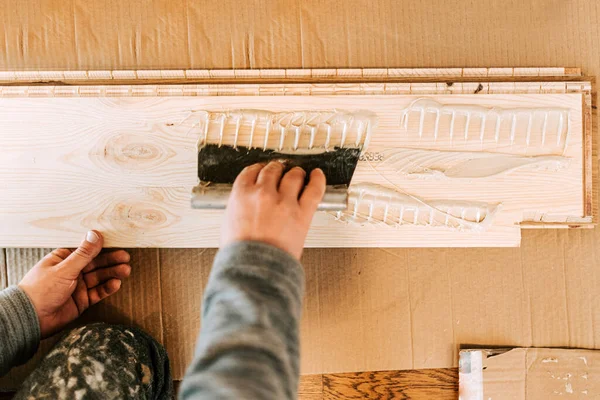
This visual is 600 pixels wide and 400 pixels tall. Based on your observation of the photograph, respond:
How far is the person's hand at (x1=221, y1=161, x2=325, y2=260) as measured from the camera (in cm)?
71

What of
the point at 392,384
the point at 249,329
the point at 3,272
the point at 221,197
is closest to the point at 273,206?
the point at 221,197

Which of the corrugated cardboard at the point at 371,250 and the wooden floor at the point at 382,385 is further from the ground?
the corrugated cardboard at the point at 371,250

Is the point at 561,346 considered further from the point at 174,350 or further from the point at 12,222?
the point at 12,222

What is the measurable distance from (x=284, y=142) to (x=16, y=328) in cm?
60

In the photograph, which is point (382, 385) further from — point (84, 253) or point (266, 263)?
point (84, 253)

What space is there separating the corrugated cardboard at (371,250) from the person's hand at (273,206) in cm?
19

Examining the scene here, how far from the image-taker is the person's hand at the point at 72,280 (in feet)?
2.80

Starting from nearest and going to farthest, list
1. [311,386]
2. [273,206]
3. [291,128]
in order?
[273,206] < [291,128] < [311,386]

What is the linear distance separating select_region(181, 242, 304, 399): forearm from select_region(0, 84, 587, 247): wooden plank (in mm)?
223

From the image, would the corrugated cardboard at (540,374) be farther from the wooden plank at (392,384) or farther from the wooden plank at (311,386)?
the wooden plank at (311,386)

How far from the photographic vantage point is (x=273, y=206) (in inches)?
29.0

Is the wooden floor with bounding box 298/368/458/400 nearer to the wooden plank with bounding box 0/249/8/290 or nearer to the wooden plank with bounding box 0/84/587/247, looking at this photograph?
the wooden plank with bounding box 0/84/587/247

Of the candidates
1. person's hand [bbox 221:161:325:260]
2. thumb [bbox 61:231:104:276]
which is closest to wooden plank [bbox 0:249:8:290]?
thumb [bbox 61:231:104:276]

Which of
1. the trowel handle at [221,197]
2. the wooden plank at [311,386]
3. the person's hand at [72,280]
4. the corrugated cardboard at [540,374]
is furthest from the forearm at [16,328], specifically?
the corrugated cardboard at [540,374]
